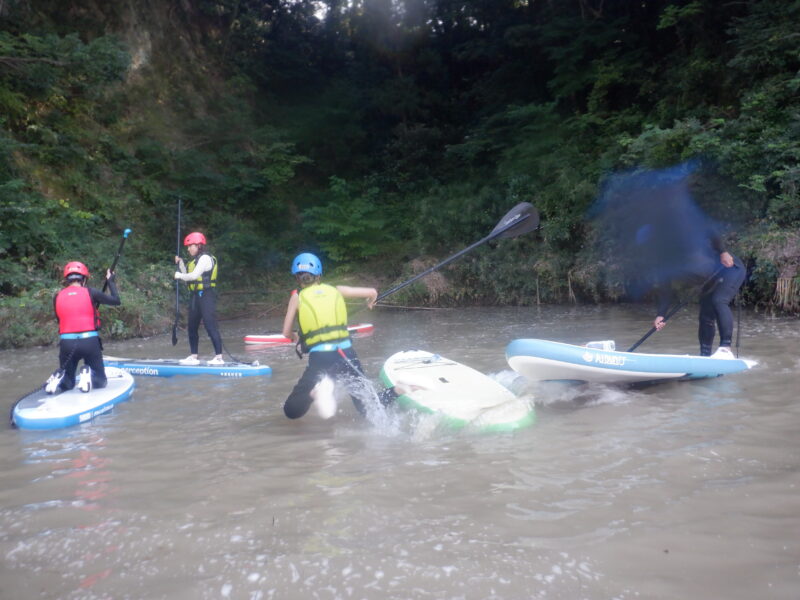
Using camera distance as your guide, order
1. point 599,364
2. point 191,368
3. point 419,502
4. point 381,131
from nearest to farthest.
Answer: point 419,502
point 599,364
point 191,368
point 381,131

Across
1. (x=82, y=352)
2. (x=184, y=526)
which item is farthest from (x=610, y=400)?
(x=82, y=352)

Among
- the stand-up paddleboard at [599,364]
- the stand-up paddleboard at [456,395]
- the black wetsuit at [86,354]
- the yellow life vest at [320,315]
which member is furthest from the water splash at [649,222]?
the black wetsuit at [86,354]

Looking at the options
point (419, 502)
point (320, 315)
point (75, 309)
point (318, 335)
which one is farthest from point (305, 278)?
point (75, 309)

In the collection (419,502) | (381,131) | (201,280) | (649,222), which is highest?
(381,131)

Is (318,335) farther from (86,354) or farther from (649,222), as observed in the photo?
(649,222)

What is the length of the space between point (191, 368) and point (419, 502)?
4557 mm

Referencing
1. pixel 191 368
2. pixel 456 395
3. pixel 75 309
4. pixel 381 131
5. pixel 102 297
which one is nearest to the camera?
pixel 456 395

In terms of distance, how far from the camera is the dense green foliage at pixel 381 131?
33.8 ft

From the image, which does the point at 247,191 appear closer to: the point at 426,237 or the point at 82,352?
the point at 426,237

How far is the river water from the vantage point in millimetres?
2289

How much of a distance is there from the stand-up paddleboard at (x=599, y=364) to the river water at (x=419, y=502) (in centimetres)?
14

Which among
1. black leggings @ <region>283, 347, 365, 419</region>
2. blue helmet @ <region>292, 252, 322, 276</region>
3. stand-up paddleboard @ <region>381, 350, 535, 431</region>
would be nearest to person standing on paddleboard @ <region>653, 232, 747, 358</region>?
stand-up paddleboard @ <region>381, 350, 535, 431</region>

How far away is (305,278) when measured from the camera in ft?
14.5

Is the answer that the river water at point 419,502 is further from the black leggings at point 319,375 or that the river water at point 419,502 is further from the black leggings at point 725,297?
the black leggings at point 725,297
